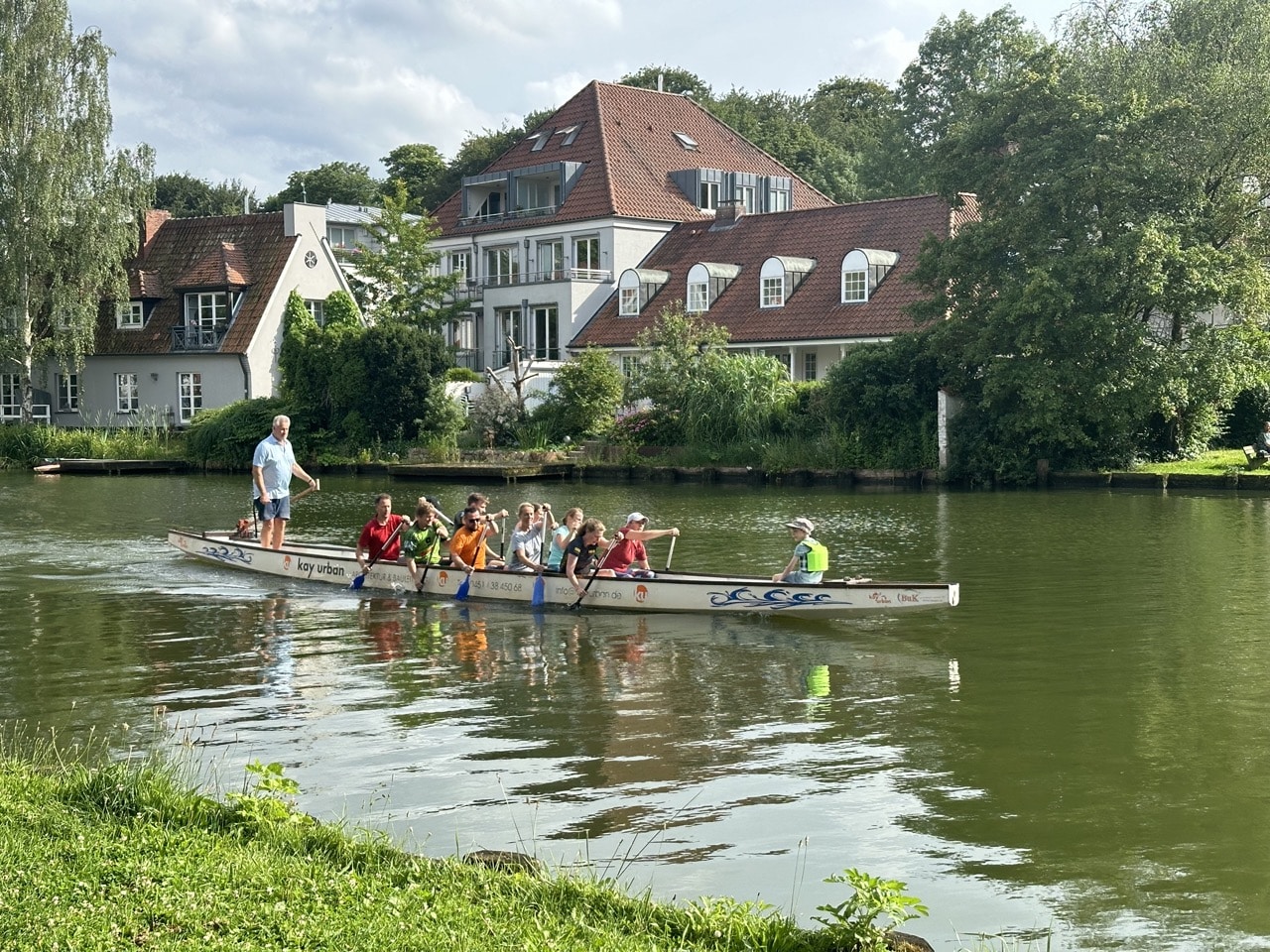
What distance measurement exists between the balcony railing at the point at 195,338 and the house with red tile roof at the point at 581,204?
406 inches

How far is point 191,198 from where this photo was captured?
95625 millimetres

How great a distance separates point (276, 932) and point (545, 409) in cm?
4365

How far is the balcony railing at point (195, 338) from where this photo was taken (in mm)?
59594

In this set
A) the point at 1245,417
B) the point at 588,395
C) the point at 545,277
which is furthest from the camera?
the point at 545,277

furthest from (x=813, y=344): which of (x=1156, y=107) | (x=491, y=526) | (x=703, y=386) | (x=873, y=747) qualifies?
(x=873, y=747)

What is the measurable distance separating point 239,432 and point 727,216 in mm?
20636

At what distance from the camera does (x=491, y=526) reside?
21484mm

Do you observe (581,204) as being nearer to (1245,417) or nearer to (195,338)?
(195,338)

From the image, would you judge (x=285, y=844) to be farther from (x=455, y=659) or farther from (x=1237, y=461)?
(x=1237, y=461)

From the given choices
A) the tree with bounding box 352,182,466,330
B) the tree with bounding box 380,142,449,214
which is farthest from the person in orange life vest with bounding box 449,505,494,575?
the tree with bounding box 380,142,449,214

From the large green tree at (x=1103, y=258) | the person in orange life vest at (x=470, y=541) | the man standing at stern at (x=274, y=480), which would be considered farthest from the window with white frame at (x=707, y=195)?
the person in orange life vest at (x=470, y=541)

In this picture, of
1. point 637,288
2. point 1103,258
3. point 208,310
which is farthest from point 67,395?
point 1103,258

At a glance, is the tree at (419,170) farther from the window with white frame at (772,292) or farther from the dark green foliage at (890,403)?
the dark green foliage at (890,403)

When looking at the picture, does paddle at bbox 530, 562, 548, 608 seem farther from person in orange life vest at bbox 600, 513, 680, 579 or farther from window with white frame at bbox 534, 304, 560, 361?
window with white frame at bbox 534, 304, 560, 361
